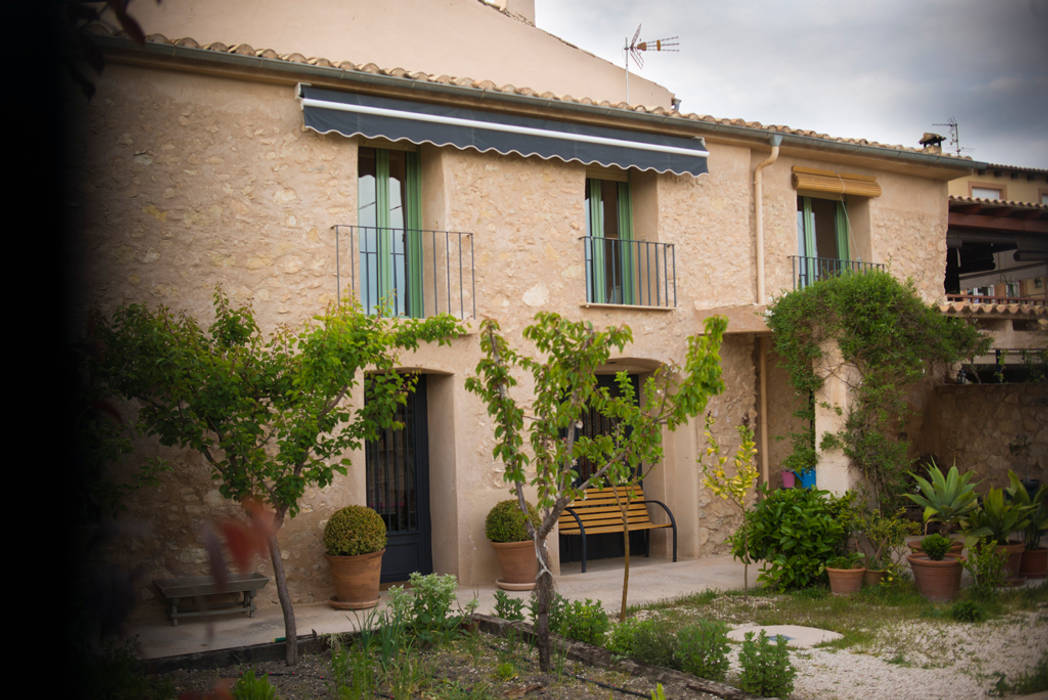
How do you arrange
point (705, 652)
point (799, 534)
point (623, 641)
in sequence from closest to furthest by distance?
point (705, 652), point (623, 641), point (799, 534)

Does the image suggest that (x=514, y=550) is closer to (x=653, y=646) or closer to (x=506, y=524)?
(x=506, y=524)

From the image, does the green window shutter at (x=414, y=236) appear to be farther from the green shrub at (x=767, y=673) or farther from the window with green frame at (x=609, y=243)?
the green shrub at (x=767, y=673)

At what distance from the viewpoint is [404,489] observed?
30.0 ft

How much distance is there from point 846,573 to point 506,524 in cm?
317

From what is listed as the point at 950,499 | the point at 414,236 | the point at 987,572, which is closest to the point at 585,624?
the point at 987,572

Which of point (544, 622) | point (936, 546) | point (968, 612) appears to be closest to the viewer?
point (544, 622)

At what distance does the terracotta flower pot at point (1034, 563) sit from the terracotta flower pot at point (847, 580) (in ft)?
4.76

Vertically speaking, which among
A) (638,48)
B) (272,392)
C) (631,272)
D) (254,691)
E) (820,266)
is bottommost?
(254,691)

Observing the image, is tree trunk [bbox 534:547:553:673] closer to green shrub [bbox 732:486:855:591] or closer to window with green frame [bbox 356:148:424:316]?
green shrub [bbox 732:486:855:591]

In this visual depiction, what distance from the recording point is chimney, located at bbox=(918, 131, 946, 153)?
11715 millimetres

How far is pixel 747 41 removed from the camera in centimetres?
191

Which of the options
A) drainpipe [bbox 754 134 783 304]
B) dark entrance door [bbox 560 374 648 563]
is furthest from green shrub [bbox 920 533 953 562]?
drainpipe [bbox 754 134 783 304]

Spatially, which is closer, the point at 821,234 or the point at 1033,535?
the point at 1033,535

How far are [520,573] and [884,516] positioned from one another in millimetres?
3568
